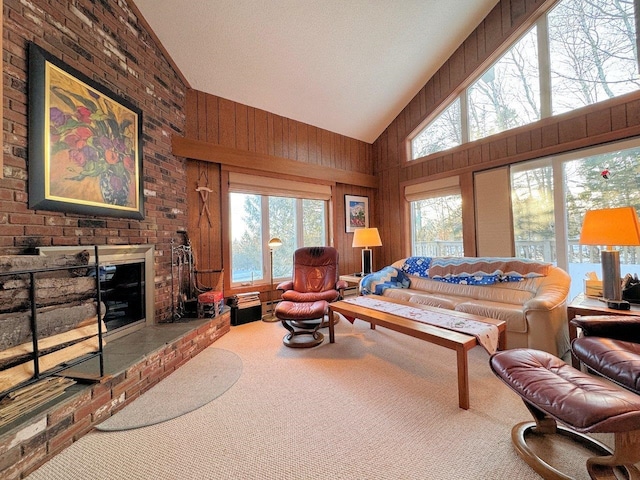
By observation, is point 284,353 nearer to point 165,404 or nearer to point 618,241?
point 165,404

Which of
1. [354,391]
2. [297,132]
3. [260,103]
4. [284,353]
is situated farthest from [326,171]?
[354,391]

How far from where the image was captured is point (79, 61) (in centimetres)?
211

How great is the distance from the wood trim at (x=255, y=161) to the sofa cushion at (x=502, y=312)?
2.96 metres

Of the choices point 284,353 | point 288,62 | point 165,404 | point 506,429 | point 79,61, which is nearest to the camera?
point 506,429

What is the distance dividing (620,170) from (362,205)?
11.2 feet

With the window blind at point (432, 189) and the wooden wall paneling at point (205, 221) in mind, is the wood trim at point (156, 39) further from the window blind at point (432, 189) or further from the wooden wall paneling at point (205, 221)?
the window blind at point (432, 189)

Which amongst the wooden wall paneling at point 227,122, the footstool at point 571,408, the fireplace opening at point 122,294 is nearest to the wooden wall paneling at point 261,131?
the wooden wall paneling at point 227,122

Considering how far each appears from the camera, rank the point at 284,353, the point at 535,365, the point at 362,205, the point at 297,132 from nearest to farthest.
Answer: the point at 535,365 < the point at 284,353 < the point at 297,132 < the point at 362,205

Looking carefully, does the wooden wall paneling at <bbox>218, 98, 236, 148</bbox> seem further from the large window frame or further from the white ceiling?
the large window frame

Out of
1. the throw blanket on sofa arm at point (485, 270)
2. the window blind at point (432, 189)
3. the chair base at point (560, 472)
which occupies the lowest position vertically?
the chair base at point (560, 472)

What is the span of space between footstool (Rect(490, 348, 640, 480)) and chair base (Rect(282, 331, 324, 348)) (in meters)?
1.71

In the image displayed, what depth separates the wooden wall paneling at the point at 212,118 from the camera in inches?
143

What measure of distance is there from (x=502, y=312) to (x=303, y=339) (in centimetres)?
199

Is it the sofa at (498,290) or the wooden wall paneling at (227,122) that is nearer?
the sofa at (498,290)
